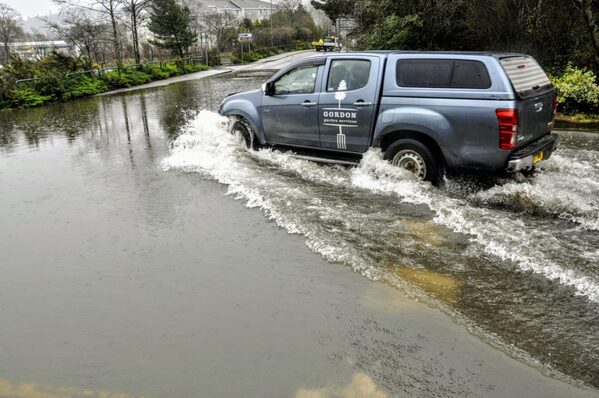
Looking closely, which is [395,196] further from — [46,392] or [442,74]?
[46,392]

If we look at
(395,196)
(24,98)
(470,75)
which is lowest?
(395,196)

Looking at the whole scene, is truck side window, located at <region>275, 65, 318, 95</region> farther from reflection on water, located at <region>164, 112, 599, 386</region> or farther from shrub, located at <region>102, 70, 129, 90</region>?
shrub, located at <region>102, 70, 129, 90</region>

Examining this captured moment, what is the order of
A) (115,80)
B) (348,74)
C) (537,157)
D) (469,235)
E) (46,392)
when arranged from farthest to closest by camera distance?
1. (115,80)
2. (348,74)
3. (537,157)
4. (469,235)
5. (46,392)

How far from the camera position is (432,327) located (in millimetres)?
3492

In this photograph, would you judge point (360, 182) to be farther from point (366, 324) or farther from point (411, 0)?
point (411, 0)

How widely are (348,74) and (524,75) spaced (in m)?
2.33

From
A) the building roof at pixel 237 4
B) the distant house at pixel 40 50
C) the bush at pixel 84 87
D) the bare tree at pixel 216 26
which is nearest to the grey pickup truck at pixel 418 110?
the bush at pixel 84 87

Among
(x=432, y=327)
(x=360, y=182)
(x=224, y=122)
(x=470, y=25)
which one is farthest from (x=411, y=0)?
(x=432, y=327)

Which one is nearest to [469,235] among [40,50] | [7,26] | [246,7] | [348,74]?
[348,74]

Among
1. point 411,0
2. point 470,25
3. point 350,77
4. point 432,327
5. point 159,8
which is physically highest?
point 159,8

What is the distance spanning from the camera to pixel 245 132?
8422mm

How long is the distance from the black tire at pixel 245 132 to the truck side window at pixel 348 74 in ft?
6.05

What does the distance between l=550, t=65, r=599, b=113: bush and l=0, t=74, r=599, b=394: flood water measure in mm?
2035

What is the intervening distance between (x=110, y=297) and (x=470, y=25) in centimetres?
1396
